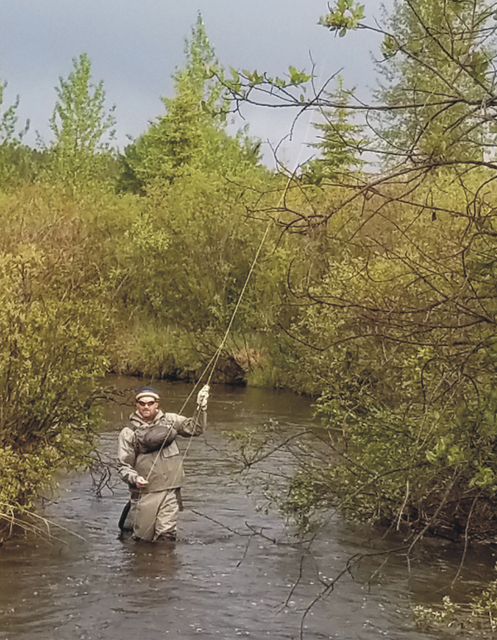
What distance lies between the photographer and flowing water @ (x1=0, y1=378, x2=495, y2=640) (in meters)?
8.29

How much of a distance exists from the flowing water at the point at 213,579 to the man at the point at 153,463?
0.25 metres

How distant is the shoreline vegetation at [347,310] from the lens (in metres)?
5.13

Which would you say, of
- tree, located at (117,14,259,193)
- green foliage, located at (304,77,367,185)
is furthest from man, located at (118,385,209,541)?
tree, located at (117,14,259,193)

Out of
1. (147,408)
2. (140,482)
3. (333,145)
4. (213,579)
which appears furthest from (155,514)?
(333,145)

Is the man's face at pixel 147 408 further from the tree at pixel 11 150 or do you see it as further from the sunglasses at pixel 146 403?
the tree at pixel 11 150

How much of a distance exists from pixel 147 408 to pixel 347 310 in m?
3.52

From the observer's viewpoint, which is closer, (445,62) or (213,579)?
(445,62)

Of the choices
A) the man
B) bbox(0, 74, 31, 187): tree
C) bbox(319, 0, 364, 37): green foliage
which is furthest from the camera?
bbox(0, 74, 31, 187): tree

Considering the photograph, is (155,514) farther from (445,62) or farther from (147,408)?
(445,62)

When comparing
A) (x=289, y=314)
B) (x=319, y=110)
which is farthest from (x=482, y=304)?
(x=289, y=314)

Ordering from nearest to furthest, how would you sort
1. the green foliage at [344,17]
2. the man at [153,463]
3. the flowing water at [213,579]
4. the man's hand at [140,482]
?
the green foliage at [344,17] → the flowing water at [213,579] → the man's hand at [140,482] → the man at [153,463]

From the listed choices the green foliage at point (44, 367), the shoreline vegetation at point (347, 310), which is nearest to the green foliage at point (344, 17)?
Result: the shoreline vegetation at point (347, 310)

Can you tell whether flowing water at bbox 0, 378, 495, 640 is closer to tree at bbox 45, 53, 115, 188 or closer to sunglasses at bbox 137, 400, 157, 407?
sunglasses at bbox 137, 400, 157, 407

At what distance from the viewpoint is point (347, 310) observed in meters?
7.74
